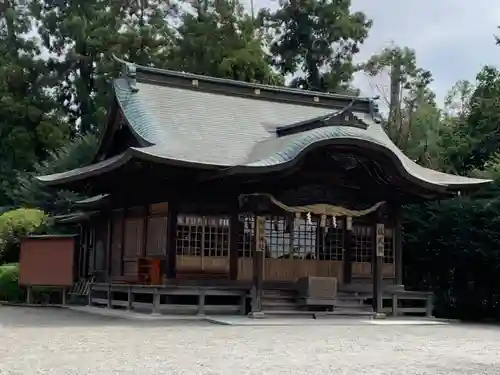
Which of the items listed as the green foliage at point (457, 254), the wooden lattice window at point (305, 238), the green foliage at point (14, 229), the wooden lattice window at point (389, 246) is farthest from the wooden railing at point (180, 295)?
the green foliage at point (14, 229)

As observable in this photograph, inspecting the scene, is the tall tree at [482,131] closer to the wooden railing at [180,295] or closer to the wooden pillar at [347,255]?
the wooden pillar at [347,255]

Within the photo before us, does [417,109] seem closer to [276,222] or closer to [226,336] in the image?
[276,222]

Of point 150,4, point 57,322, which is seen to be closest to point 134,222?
point 57,322

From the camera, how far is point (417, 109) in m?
36.8

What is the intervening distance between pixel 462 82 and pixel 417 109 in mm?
9541

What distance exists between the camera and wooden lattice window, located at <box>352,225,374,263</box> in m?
18.2

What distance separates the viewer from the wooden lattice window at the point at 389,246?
18.4 meters

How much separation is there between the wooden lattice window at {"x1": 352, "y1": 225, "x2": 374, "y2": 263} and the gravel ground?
3.72 metres

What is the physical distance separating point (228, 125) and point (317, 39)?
2214cm

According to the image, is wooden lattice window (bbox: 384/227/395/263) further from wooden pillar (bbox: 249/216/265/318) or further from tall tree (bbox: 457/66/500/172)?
tall tree (bbox: 457/66/500/172)

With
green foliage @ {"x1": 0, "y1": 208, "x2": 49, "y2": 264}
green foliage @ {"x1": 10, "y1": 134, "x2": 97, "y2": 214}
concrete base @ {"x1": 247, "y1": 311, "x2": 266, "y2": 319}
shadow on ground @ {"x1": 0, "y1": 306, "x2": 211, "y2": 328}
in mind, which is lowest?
shadow on ground @ {"x1": 0, "y1": 306, "x2": 211, "y2": 328}

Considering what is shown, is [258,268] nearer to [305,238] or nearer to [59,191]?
[305,238]

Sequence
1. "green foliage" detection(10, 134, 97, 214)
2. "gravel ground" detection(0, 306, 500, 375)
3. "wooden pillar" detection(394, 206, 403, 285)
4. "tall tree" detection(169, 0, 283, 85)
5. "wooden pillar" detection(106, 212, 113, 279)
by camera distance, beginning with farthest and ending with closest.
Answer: "tall tree" detection(169, 0, 283, 85) < "green foliage" detection(10, 134, 97, 214) < "wooden pillar" detection(106, 212, 113, 279) < "wooden pillar" detection(394, 206, 403, 285) < "gravel ground" detection(0, 306, 500, 375)

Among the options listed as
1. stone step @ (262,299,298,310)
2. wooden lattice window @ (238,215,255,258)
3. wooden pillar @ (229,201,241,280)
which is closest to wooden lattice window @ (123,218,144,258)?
wooden pillar @ (229,201,241,280)
